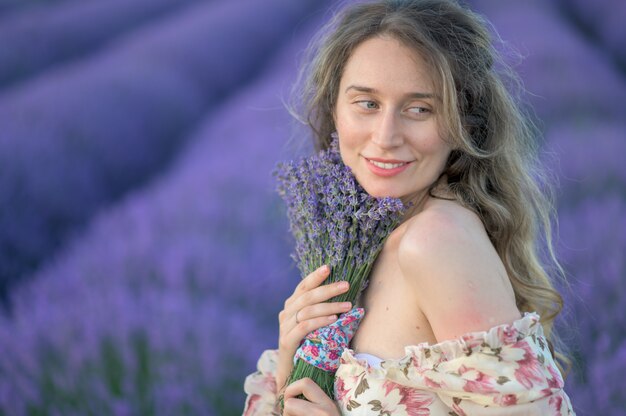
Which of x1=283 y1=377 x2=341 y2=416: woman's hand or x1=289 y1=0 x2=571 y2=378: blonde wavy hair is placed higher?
x1=289 y1=0 x2=571 y2=378: blonde wavy hair

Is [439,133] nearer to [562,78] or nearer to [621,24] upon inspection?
[562,78]

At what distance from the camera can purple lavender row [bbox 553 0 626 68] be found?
17.8ft

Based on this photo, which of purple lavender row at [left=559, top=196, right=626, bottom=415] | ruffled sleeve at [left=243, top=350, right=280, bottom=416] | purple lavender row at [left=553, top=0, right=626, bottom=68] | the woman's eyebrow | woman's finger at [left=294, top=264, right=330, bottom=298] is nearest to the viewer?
the woman's eyebrow

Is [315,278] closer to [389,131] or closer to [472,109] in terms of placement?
[389,131]

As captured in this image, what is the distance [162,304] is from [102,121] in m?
2.21

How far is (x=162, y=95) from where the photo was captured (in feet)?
16.8

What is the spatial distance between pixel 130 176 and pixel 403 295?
131 inches

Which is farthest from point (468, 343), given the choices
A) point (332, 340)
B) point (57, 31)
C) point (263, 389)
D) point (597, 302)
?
point (57, 31)

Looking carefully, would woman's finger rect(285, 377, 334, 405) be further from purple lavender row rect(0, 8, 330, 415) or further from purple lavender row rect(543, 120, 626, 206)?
purple lavender row rect(543, 120, 626, 206)

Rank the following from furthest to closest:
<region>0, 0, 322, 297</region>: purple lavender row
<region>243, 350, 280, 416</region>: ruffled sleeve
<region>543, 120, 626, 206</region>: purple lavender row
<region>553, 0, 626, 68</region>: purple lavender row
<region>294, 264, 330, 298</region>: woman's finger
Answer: <region>553, 0, 626, 68</region>: purple lavender row, <region>0, 0, 322, 297</region>: purple lavender row, <region>543, 120, 626, 206</region>: purple lavender row, <region>243, 350, 280, 416</region>: ruffled sleeve, <region>294, 264, 330, 298</region>: woman's finger

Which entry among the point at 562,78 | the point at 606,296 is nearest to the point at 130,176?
the point at 562,78

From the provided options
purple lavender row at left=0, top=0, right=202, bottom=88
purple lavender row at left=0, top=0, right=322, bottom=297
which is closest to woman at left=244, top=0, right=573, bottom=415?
purple lavender row at left=0, top=0, right=322, bottom=297

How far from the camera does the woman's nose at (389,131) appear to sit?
136 centimetres

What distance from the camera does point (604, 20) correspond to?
6145 mm
